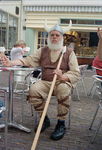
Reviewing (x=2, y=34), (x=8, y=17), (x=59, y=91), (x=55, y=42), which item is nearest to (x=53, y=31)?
(x=55, y=42)

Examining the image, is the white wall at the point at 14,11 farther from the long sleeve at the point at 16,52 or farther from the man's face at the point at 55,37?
the man's face at the point at 55,37

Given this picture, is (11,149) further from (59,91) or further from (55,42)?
(55,42)

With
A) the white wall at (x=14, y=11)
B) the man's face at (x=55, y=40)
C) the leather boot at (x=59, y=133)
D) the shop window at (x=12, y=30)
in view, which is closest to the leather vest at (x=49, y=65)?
the man's face at (x=55, y=40)

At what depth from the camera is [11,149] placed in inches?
101

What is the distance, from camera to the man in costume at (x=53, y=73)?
297cm

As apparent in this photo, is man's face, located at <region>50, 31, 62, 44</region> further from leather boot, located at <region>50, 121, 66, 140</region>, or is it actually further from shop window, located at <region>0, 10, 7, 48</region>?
shop window, located at <region>0, 10, 7, 48</region>

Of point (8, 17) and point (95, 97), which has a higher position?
point (8, 17)

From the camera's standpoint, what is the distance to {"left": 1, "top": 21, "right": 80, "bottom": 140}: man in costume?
297 cm

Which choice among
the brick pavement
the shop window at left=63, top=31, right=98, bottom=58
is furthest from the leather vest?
the shop window at left=63, top=31, right=98, bottom=58

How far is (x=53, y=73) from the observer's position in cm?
319

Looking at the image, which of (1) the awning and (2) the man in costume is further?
(1) the awning

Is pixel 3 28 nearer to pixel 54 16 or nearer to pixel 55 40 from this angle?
pixel 54 16

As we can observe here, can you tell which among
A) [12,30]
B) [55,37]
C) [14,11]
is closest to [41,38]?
[12,30]

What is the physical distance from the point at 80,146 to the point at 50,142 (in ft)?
1.43
